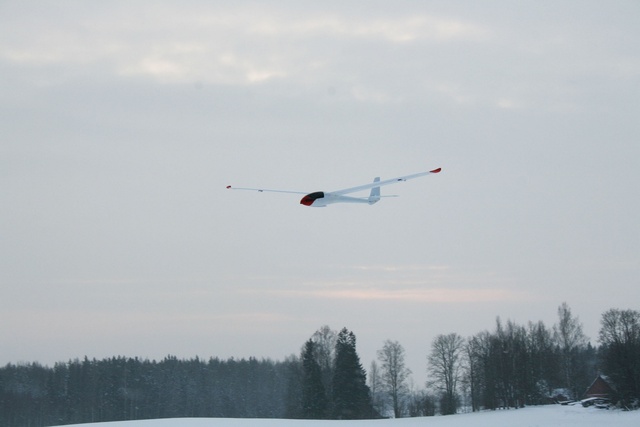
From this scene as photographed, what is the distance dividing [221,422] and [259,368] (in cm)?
11047

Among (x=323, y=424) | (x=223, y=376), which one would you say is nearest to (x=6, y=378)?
(x=223, y=376)

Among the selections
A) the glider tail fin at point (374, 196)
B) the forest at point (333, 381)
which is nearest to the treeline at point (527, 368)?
the forest at point (333, 381)

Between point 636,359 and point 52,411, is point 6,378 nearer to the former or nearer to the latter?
point 52,411

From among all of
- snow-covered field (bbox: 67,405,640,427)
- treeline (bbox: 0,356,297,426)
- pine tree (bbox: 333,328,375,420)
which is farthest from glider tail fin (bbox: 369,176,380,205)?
treeline (bbox: 0,356,297,426)

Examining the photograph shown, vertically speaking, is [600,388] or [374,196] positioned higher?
[374,196]

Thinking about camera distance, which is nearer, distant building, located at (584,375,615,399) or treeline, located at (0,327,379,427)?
distant building, located at (584,375,615,399)

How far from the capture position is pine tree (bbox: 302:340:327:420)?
8025cm

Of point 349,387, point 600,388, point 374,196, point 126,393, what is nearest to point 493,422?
point 374,196

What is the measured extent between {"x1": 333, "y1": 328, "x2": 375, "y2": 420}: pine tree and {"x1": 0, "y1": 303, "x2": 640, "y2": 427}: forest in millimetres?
107

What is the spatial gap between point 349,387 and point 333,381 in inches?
86.5

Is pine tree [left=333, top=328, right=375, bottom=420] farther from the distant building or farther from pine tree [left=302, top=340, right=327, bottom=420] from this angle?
the distant building

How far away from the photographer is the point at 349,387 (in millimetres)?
80062

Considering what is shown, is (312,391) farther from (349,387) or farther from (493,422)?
(493,422)

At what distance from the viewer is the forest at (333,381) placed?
7962cm
